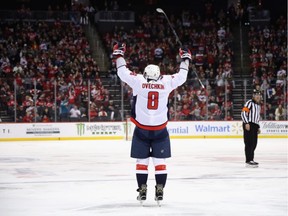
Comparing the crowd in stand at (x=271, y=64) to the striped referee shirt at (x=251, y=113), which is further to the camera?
the crowd in stand at (x=271, y=64)

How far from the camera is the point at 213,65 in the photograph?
94.0ft

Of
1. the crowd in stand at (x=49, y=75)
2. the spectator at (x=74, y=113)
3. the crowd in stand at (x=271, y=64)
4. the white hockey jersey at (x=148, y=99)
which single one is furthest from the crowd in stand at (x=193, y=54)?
the white hockey jersey at (x=148, y=99)

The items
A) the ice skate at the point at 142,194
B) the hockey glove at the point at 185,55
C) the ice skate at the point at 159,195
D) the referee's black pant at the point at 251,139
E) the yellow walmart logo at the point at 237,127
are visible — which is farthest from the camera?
the yellow walmart logo at the point at 237,127

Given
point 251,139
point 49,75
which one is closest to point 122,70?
point 251,139

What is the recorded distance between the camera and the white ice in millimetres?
7262

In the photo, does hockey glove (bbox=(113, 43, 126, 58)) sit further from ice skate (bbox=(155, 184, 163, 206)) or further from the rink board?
the rink board

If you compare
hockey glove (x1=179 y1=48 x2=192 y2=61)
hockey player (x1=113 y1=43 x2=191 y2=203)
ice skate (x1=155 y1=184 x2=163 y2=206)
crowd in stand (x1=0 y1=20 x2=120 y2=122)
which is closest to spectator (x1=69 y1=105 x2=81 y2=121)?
crowd in stand (x1=0 y1=20 x2=120 y2=122)

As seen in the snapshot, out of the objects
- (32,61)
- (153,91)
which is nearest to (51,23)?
(32,61)

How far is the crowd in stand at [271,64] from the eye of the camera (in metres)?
23.6

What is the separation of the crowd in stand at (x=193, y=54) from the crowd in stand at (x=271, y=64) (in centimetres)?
113

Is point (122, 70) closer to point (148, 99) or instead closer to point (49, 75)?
point (148, 99)

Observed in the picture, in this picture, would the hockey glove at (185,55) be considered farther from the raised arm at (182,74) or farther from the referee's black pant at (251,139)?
the referee's black pant at (251,139)

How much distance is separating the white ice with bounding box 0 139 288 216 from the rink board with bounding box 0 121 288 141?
242 inches

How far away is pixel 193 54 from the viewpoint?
29484mm
